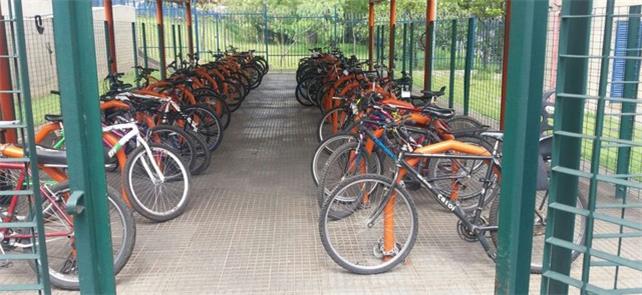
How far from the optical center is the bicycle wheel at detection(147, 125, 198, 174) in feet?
17.3

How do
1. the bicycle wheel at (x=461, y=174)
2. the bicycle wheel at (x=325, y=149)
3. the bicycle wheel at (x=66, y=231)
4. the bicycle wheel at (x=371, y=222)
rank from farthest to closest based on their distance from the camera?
the bicycle wheel at (x=325, y=149) → the bicycle wheel at (x=461, y=174) → the bicycle wheel at (x=371, y=222) → the bicycle wheel at (x=66, y=231)

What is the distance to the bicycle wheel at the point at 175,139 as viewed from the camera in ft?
17.3

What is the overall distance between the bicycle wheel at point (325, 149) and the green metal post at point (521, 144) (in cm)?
276

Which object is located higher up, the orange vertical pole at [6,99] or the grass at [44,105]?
the orange vertical pole at [6,99]

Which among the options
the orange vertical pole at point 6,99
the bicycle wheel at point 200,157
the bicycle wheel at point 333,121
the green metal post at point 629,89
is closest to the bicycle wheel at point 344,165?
the bicycle wheel at point 200,157

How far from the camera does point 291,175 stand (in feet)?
19.5

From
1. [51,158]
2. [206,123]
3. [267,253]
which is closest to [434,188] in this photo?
[267,253]

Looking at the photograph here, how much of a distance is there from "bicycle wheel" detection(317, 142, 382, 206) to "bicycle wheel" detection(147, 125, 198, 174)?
4.83ft

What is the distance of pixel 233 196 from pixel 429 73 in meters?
3.66

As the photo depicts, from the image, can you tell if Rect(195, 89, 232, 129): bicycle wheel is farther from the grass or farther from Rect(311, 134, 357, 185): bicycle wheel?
Rect(311, 134, 357, 185): bicycle wheel

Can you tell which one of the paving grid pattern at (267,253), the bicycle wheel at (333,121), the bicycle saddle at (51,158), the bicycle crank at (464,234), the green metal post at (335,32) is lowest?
the paving grid pattern at (267,253)

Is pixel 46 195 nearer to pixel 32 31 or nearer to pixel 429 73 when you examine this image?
pixel 429 73

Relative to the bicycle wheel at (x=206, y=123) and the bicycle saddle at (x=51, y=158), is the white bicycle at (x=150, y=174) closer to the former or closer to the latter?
the bicycle saddle at (x=51, y=158)

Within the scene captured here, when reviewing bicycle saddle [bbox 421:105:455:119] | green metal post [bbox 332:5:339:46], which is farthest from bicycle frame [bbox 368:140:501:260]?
green metal post [bbox 332:5:339:46]
